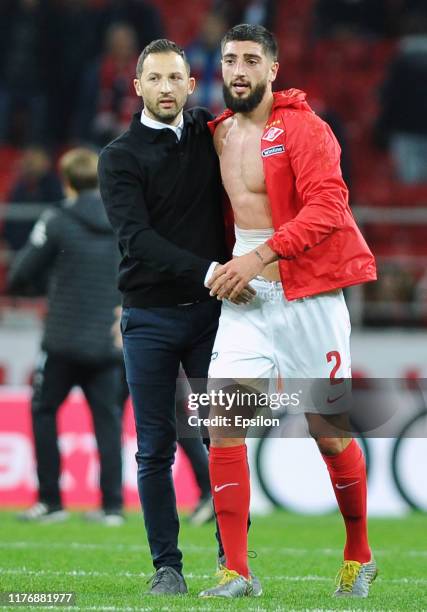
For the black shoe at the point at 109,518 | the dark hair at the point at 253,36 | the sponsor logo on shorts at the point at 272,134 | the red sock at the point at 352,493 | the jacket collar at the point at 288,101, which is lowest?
the black shoe at the point at 109,518

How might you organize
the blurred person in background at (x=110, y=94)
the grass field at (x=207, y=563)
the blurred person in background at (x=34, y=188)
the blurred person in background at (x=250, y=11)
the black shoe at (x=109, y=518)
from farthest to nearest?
the blurred person in background at (x=250, y=11) → the blurred person in background at (x=110, y=94) → the blurred person in background at (x=34, y=188) → the black shoe at (x=109, y=518) → the grass field at (x=207, y=563)

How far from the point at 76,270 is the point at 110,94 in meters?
4.85

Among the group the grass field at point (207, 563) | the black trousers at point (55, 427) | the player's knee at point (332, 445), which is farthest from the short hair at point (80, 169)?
the player's knee at point (332, 445)

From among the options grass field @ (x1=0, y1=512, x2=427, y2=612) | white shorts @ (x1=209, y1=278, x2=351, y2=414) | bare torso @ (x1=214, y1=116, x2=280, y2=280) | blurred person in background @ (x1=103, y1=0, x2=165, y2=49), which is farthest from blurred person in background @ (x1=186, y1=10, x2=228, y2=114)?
white shorts @ (x1=209, y1=278, x2=351, y2=414)

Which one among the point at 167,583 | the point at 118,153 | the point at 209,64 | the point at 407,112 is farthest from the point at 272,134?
the point at 407,112

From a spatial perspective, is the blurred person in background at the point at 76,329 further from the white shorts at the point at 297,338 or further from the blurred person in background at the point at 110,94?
the blurred person in background at the point at 110,94

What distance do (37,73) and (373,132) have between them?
3.63m

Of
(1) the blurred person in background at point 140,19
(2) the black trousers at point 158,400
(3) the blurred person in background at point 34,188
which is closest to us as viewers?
(2) the black trousers at point 158,400

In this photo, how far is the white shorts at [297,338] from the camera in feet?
18.4

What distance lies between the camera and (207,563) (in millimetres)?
6840

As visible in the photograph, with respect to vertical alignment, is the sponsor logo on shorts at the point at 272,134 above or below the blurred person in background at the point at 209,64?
below

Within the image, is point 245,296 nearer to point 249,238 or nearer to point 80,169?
point 249,238

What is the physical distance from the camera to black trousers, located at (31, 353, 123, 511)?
350 inches

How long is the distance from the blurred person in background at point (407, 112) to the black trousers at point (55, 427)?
6.18 meters
